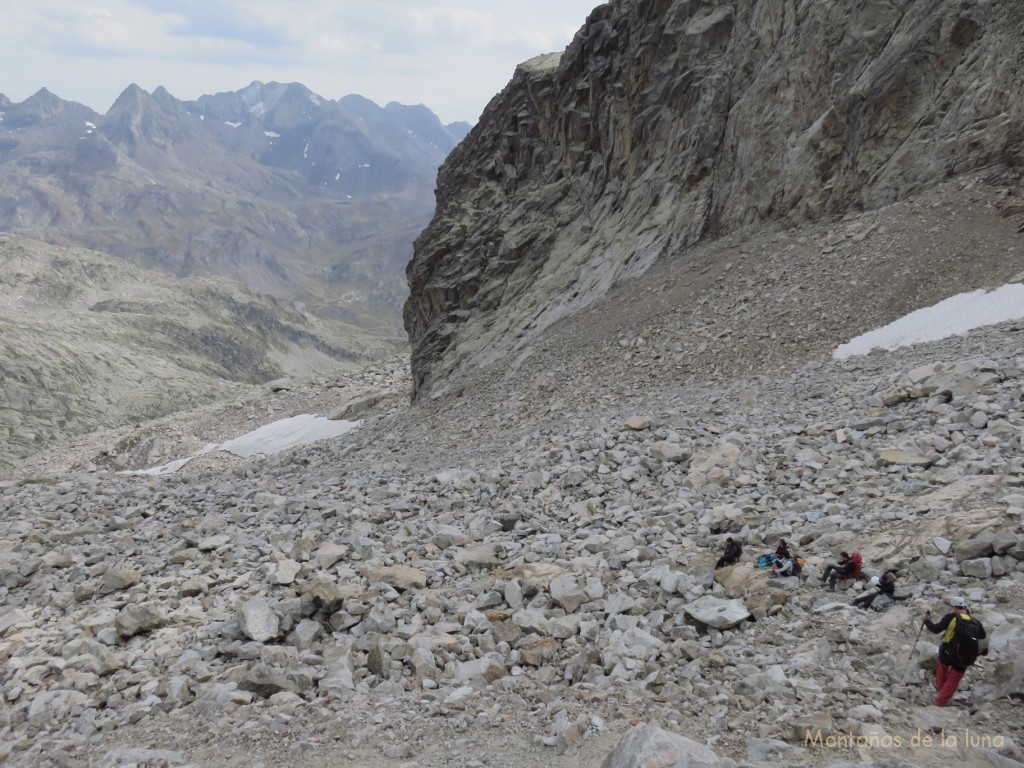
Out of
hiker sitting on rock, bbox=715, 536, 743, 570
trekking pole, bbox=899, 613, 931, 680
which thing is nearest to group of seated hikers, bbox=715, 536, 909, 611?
hiker sitting on rock, bbox=715, 536, 743, 570

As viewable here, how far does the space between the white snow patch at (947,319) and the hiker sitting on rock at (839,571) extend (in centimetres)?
1320

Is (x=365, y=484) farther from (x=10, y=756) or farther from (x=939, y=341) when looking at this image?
(x=939, y=341)

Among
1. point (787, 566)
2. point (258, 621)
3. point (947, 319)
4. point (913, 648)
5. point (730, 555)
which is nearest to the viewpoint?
point (913, 648)

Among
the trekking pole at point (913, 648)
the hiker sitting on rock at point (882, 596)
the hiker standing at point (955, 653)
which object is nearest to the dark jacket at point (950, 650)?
the hiker standing at point (955, 653)

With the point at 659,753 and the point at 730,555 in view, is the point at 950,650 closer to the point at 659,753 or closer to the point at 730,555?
the point at 659,753

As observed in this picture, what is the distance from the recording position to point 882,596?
28.3 feet

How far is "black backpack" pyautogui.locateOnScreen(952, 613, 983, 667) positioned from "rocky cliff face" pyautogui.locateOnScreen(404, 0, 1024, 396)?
22972mm

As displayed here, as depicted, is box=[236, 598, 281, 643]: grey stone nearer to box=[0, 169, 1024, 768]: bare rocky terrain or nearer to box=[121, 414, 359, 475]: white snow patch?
box=[0, 169, 1024, 768]: bare rocky terrain

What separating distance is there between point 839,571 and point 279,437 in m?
41.6

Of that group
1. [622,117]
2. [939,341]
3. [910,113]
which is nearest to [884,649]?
[939,341]

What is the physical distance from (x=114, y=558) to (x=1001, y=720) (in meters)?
17.5

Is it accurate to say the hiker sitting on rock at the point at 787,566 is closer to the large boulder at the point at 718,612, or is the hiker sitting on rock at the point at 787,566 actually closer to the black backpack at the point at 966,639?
the large boulder at the point at 718,612

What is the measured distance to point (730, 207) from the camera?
3012 centimetres

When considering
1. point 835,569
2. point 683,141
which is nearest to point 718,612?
point 835,569
